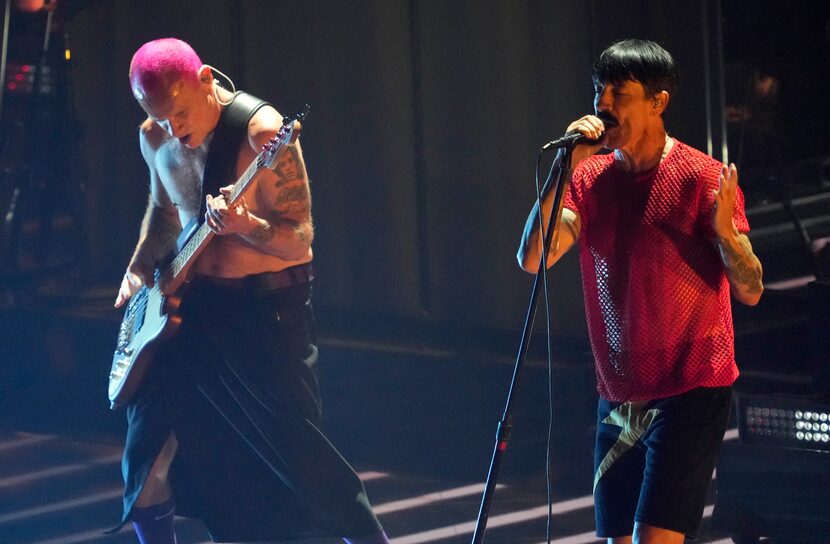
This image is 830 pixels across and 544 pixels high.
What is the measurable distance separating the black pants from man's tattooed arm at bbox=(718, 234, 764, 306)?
1422 mm

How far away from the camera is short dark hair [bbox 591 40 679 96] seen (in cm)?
275

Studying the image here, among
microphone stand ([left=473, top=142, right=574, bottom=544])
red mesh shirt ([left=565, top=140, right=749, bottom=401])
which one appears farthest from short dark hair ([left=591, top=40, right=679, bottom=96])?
microphone stand ([left=473, top=142, right=574, bottom=544])

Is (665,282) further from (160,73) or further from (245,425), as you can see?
(160,73)

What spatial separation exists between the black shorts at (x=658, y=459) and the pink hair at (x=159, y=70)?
1.53 meters

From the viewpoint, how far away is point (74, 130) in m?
8.89

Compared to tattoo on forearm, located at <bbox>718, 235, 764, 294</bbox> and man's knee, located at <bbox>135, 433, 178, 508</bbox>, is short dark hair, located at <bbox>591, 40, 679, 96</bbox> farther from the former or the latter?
man's knee, located at <bbox>135, 433, 178, 508</bbox>

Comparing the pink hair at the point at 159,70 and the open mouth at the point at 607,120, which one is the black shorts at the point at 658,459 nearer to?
the open mouth at the point at 607,120

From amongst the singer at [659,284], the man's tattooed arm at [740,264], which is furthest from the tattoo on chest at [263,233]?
the man's tattooed arm at [740,264]

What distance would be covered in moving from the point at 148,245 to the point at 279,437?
0.77 metres

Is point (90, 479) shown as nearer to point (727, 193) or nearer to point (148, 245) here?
point (148, 245)

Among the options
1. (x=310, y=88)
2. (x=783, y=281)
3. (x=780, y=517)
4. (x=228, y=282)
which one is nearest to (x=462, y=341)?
(x=310, y=88)

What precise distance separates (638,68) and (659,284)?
0.49 m

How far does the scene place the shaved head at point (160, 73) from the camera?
3467mm

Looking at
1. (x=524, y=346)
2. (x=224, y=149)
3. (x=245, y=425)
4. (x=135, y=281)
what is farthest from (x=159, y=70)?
(x=524, y=346)
